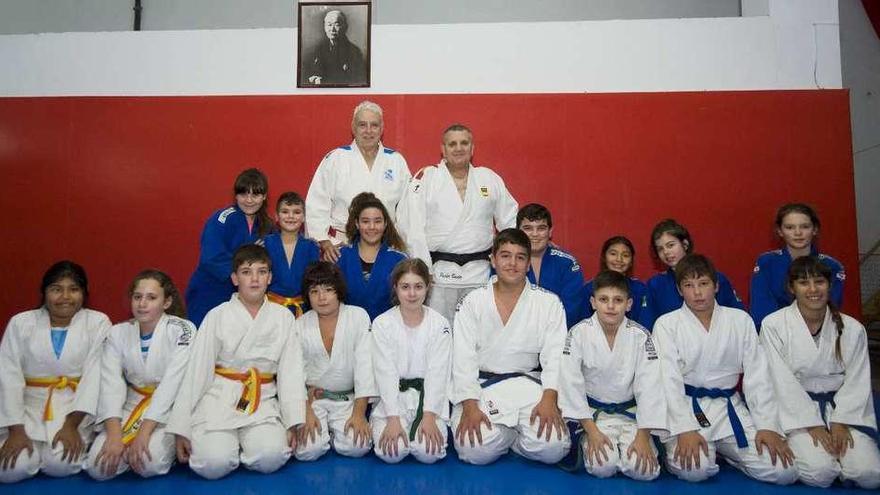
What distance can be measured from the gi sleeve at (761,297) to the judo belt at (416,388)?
2.21 m

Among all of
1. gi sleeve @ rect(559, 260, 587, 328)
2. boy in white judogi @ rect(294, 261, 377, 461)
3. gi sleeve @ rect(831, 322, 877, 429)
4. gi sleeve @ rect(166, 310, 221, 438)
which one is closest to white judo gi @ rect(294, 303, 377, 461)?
boy in white judogi @ rect(294, 261, 377, 461)

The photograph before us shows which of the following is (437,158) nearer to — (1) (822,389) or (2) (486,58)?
(2) (486,58)

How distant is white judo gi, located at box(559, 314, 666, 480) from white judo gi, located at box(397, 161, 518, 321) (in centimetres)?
92

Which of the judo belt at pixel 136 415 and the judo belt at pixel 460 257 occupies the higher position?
the judo belt at pixel 460 257

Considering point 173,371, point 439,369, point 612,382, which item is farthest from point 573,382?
point 173,371

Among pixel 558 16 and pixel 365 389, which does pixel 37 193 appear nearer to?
pixel 365 389

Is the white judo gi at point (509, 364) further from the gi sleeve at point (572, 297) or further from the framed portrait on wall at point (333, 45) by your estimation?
the framed portrait on wall at point (333, 45)

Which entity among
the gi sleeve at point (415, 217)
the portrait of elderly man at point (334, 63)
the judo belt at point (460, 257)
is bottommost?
the judo belt at point (460, 257)

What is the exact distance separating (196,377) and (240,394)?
0.75 feet

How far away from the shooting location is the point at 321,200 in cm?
388

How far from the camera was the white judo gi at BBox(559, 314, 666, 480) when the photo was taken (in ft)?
8.68

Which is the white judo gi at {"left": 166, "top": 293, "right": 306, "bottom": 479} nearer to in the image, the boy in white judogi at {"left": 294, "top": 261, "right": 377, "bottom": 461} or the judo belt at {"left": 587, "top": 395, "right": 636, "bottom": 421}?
the boy in white judogi at {"left": 294, "top": 261, "right": 377, "bottom": 461}

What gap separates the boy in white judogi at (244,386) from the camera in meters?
2.57

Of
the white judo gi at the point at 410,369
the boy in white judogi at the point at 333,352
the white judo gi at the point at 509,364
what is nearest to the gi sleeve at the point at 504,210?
the white judo gi at the point at 509,364
